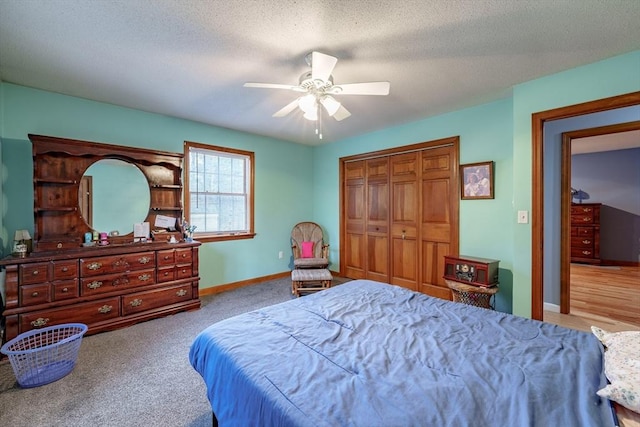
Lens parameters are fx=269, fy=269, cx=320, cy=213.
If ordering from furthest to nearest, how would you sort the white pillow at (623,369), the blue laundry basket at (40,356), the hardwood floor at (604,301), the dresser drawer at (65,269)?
1. the hardwood floor at (604,301)
2. the dresser drawer at (65,269)
3. the blue laundry basket at (40,356)
4. the white pillow at (623,369)

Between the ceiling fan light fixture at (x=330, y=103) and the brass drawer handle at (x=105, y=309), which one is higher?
the ceiling fan light fixture at (x=330, y=103)

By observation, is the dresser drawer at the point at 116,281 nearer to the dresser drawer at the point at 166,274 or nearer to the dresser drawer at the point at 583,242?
the dresser drawer at the point at 166,274

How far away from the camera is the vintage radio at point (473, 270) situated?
2880 mm

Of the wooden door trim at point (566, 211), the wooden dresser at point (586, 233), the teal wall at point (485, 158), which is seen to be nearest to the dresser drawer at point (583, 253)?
the wooden dresser at point (586, 233)

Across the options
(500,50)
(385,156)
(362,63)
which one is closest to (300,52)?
(362,63)

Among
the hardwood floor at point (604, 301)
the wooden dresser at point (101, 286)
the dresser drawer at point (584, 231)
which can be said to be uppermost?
the dresser drawer at point (584, 231)

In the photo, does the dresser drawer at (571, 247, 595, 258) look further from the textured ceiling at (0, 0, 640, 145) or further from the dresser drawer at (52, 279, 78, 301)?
the dresser drawer at (52, 279, 78, 301)

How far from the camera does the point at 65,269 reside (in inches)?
99.7

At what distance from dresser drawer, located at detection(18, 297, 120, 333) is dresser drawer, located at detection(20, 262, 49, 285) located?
281 millimetres

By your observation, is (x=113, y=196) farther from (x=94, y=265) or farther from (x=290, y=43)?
(x=290, y=43)

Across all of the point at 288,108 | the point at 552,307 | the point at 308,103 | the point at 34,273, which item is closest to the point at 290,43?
the point at 308,103

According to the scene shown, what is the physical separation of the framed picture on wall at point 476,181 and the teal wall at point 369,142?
7 centimetres

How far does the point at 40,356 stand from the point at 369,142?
4438mm

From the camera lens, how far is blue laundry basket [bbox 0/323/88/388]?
1.93 metres
